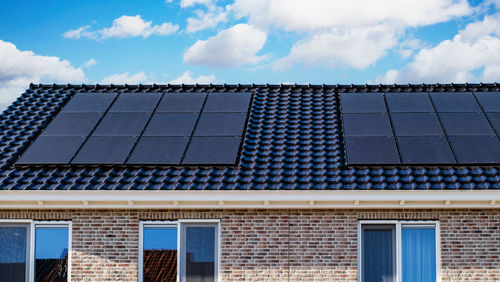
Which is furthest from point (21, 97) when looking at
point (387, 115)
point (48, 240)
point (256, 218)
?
point (387, 115)

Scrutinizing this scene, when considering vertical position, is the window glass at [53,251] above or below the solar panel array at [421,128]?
below

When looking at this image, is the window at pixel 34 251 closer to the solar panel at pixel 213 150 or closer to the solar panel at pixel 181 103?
the solar panel at pixel 213 150

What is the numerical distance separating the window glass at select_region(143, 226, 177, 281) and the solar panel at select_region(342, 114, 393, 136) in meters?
4.37

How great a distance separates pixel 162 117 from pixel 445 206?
6.57 meters

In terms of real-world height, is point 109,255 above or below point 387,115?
below

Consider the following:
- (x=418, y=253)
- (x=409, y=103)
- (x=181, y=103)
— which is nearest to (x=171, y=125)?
(x=181, y=103)

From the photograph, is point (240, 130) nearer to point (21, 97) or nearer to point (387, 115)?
point (387, 115)

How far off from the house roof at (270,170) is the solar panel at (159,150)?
218 mm

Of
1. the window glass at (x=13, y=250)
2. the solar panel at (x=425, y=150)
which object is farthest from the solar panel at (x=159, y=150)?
the solar panel at (x=425, y=150)

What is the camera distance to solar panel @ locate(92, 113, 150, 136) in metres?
14.4

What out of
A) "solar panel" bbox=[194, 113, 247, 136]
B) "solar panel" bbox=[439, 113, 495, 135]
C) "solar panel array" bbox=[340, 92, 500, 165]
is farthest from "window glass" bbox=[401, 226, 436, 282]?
"solar panel" bbox=[194, 113, 247, 136]

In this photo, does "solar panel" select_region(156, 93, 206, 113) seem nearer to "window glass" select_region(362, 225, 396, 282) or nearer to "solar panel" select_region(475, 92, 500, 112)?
"window glass" select_region(362, 225, 396, 282)

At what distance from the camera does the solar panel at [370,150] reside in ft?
42.4

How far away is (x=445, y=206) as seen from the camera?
12.1m
